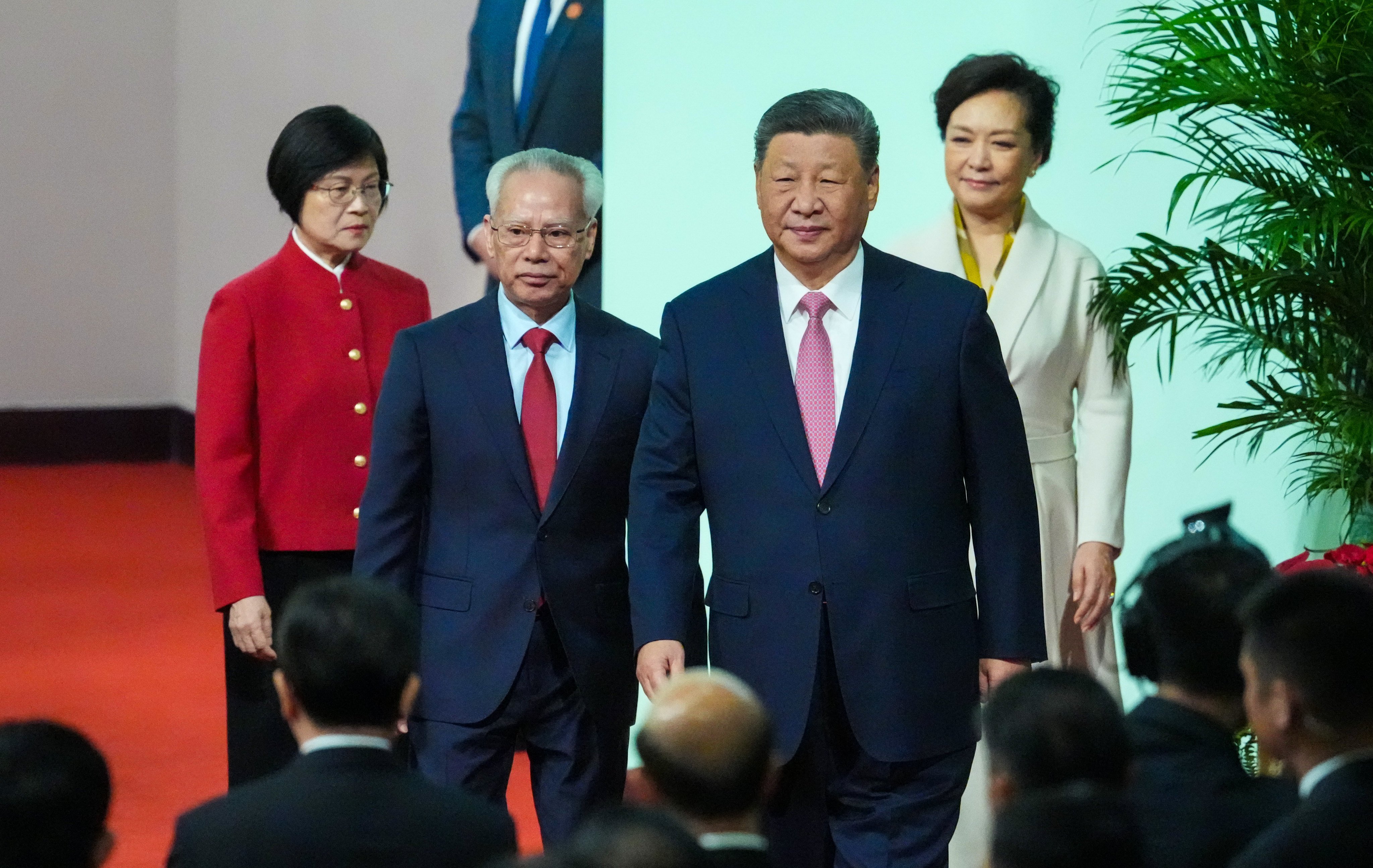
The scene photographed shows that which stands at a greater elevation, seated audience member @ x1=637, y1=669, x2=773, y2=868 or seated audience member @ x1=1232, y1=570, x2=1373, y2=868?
seated audience member @ x1=1232, y1=570, x2=1373, y2=868

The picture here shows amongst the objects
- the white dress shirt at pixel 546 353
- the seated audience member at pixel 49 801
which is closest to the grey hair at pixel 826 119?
the white dress shirt at pixel 546 353

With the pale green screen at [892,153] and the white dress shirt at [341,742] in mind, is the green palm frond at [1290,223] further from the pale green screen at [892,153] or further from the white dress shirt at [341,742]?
the white dress shirt at [341,742]

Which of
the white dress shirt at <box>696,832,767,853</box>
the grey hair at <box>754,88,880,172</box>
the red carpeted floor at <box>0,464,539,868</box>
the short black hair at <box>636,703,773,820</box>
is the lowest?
the red carpeted floor at <box>0,464,539,868</box>

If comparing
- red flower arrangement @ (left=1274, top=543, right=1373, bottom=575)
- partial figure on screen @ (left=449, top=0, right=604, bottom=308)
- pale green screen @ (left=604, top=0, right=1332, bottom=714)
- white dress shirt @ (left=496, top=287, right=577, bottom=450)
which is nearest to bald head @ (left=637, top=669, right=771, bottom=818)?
white dress shirt @ (left=496, top=287, right=577, bottom=450)

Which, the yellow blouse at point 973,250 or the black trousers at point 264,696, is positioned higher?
the yellow blouse at point 973,250

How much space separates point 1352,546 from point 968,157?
3.55 ft

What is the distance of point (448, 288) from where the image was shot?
7.14m

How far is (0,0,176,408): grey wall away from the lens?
36.8 ft

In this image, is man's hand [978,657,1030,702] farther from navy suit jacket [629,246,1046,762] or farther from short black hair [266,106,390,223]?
short black hair [266,106,390,223]

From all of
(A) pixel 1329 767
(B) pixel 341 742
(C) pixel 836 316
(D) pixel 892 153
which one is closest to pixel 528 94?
(D) pixel 892 153

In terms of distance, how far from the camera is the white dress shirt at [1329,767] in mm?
1958

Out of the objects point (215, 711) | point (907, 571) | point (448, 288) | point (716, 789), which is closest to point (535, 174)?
point (907, 571)

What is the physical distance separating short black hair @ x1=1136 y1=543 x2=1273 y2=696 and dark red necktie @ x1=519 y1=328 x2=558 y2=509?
118cm

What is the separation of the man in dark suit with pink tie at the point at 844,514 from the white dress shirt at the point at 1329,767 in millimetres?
969
